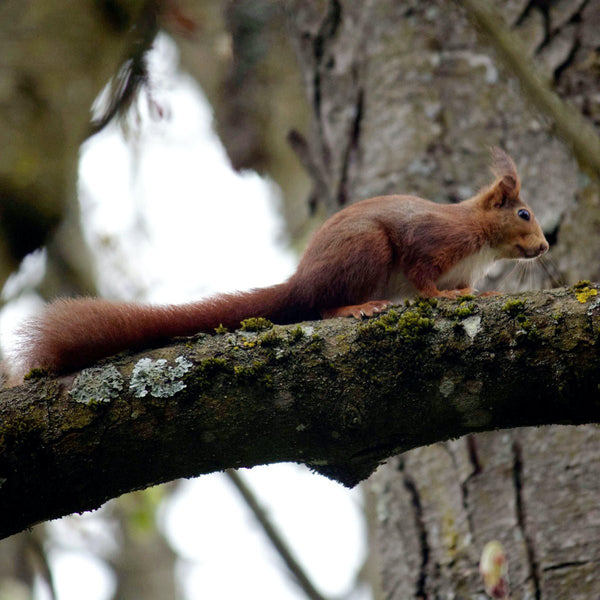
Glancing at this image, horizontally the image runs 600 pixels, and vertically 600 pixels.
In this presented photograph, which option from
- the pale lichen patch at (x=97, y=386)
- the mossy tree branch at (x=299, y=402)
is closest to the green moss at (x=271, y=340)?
the mossy tree branch at (x=299, y=402)

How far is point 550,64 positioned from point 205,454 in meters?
2.78

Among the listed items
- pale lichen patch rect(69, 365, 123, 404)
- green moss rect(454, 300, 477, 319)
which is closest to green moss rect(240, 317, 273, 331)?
pale lichen patch rect(69, 365, 123, 404)

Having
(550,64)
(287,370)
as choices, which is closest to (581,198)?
(550,64)

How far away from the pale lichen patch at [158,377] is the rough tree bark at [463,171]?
56.2 inches

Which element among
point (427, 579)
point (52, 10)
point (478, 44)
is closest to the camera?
point (52, 10)

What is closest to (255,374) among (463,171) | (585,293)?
(585,293)

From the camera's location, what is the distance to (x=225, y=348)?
6.82 feet

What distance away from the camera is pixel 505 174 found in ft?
11.7

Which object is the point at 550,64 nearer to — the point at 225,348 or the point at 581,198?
the point at 581,198

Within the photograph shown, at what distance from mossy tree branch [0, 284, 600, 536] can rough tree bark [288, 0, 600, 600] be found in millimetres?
989

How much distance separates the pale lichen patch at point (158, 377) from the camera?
1981mm

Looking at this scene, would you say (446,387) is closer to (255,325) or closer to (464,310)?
(464,310)

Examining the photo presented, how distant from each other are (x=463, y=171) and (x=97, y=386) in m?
2.48

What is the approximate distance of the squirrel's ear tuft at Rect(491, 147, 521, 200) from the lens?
11.7ft
